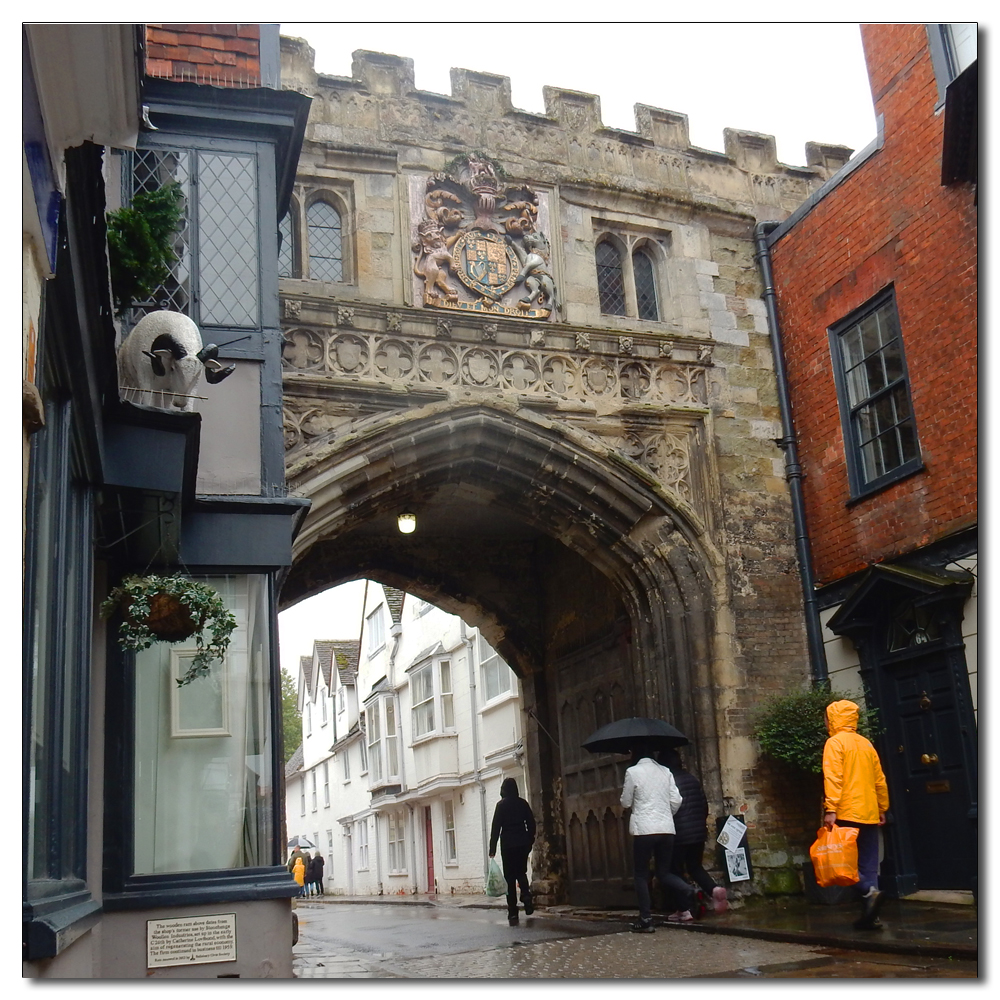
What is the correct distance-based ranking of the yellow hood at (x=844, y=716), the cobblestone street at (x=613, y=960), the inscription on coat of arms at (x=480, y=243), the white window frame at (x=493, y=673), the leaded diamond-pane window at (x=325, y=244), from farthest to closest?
the white window frame at (x=493, y=673) → the inscription on coat of arms at (x=480, y=243) → the leaded diamond-pane window at (x=325, y=244) → the yellow hood at (x=844, y=716) → the cobblestone street at (x=613, y=960)

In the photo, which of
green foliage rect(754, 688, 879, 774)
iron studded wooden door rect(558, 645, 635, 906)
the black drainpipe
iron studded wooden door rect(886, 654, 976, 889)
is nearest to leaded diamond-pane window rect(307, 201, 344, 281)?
the black drainpipe

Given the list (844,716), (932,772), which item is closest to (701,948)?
(844,716)

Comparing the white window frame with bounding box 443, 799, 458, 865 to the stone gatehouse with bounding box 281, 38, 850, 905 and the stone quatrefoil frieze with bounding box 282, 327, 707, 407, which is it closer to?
the stone gatehouse with bounding box 281, 38, 850, 905

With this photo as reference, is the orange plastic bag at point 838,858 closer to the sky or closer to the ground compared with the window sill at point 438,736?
closer to the ground

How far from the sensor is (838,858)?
6918 millimetres

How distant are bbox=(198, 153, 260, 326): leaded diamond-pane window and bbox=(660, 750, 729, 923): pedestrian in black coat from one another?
5294mm

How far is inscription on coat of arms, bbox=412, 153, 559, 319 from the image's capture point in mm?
10680

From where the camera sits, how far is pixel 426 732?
2358 cm

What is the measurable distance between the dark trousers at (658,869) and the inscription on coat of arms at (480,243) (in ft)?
16.0

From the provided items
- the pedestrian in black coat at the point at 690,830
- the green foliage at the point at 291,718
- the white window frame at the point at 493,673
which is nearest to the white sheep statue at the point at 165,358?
the pedestrian in black coat at the point at 690,830

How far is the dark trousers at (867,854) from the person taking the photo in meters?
7.08

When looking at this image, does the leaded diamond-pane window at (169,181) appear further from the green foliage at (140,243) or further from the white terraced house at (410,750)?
the white terraced house at (410,750)

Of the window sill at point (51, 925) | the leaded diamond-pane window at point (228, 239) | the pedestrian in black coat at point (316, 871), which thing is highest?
the leaded diamond-pane window at point (228, 239)

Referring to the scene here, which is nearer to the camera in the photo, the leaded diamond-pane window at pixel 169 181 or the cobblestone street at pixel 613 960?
the cobblestone street at pixel 613 960
